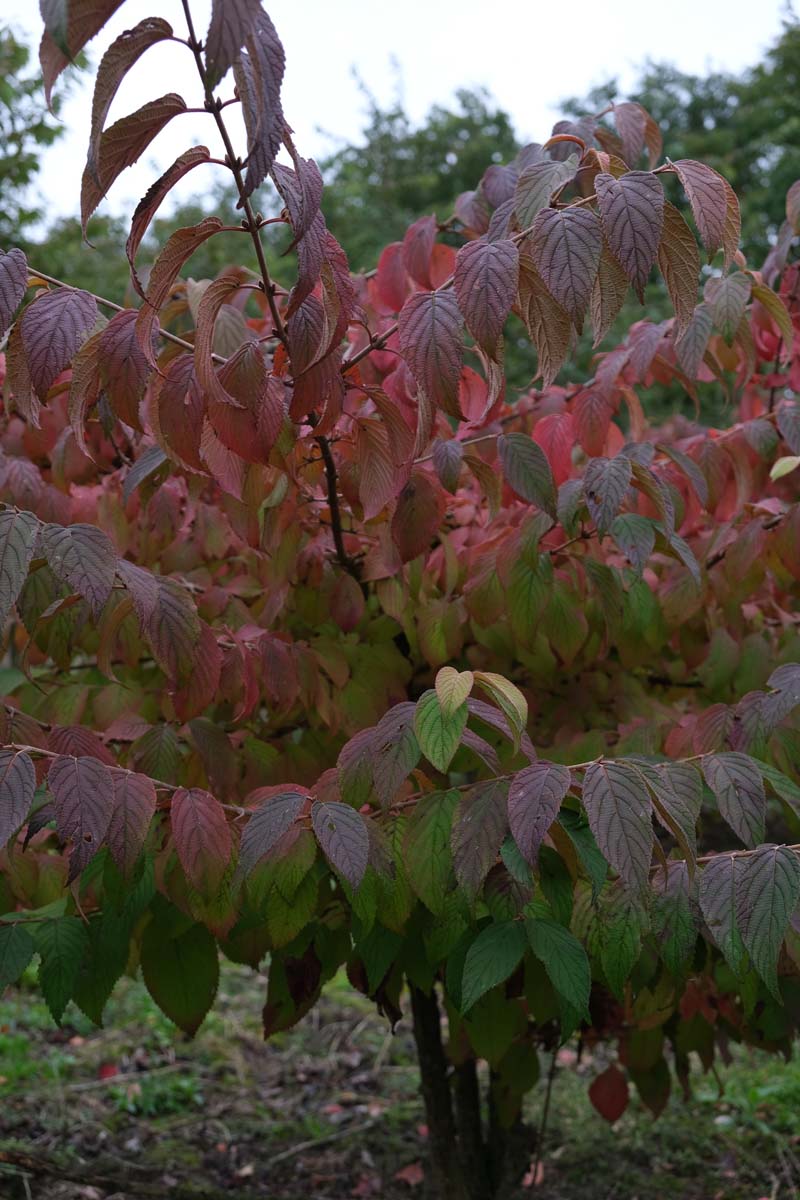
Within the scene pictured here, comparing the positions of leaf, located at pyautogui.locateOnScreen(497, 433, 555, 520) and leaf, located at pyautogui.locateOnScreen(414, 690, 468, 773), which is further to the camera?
leaf, located at pyautogui.locateOnScreen(497, 433, 555, 520)

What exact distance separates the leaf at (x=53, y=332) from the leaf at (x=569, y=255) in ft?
1.33

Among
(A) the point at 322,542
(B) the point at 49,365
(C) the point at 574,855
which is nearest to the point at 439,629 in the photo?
(A) the point at 322,542

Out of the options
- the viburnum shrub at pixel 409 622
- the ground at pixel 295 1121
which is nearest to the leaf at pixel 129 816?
the viburnum shrub at pixel 409 622

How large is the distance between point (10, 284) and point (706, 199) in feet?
2.02

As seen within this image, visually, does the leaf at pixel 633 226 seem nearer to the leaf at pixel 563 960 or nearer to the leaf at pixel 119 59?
the leaf at pixel 119 59

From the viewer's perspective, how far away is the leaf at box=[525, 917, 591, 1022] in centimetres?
104

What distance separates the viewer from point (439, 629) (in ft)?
5.12

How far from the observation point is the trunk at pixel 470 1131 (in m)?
2.22

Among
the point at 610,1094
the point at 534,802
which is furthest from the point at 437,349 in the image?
the point at 610,1094

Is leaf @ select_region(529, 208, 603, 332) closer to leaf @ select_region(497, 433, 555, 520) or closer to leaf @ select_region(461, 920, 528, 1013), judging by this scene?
leaf @ select_region(497, 433, 555, 520)

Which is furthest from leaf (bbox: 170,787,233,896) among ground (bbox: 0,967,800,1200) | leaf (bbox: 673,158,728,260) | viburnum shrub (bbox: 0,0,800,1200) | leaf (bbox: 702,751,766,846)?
ground (bbox: 0,967,800,1200)

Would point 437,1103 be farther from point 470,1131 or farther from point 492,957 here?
point 492,957

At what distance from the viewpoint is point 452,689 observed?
100 cm

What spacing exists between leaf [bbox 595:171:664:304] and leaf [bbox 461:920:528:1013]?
594 millimetres
